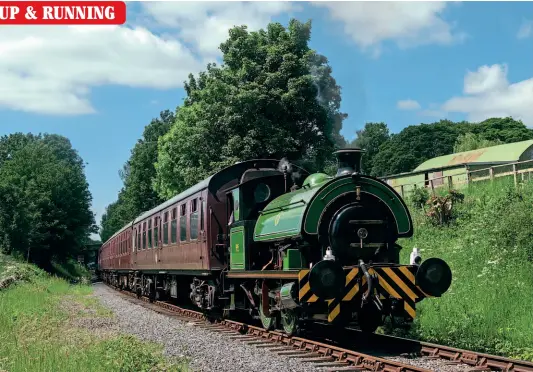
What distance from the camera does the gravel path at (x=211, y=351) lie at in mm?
8148

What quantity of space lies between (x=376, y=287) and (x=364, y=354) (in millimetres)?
1091

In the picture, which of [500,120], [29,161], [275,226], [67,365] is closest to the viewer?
[67,365]

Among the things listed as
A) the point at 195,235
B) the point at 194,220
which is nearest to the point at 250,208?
the point at 195,235

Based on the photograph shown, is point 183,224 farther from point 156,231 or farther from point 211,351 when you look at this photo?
point 211,351

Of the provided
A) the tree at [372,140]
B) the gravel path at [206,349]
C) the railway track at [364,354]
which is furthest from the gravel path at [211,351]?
the tree at [372,140]

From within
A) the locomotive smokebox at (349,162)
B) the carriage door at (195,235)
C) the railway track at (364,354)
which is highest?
the locomotive smokebox at (349,162)

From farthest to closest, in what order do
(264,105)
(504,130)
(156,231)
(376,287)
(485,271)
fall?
(504,130)
(264,105)
(156,231)
(485,271)
(376,287)

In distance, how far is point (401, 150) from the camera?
77750 millimetres

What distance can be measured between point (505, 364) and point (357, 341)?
10.5ft

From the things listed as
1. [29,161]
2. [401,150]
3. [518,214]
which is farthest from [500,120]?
[518,214]

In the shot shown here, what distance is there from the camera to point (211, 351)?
31.9ft

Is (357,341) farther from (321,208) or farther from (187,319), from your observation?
(187,319)

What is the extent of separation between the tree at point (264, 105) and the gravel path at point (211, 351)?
592 inches

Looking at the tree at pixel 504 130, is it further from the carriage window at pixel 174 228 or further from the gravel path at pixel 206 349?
the gravel path at pixel 206 349
